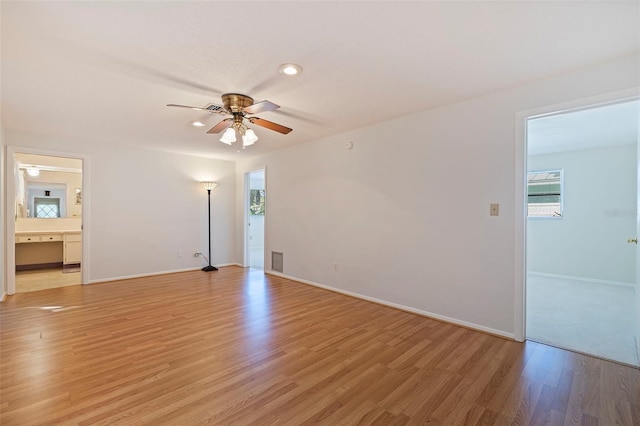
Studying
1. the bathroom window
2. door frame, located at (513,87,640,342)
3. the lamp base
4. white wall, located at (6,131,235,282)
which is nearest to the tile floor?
white wall, located at (6,131,235,282)

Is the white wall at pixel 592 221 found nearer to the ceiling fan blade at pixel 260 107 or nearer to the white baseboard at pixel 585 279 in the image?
the white baseboard at pixel 585 279

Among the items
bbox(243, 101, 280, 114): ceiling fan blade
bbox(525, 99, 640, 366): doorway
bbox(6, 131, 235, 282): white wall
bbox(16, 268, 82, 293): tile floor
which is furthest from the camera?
bbox(6, 131, 235, 282): white wall

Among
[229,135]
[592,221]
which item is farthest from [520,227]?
[592,221]

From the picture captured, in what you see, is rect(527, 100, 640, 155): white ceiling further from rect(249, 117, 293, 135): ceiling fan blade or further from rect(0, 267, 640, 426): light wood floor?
rect(249, 117, 293, 135): ceiling fan blade

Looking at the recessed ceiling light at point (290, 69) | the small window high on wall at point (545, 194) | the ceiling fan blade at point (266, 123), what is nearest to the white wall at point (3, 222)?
the ceiling fan blade at point (266, 123)

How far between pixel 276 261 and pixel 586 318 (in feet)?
15.3

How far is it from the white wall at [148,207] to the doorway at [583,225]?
230 inches

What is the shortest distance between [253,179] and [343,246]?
19.5ft

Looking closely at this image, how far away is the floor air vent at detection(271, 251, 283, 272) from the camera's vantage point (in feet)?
19.1

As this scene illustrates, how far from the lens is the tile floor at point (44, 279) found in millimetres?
4954

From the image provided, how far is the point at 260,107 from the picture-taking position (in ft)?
9.11

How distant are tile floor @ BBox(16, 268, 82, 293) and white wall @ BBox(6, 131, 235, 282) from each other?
2.08 ft

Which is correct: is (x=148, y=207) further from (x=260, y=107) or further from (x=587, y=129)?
(x=587, y=129)

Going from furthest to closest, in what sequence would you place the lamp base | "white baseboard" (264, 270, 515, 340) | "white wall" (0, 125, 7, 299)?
the lamp base
"white wall" (0, 125, 7, 299)
"white baseboard" (264, 270, 515, 340)
